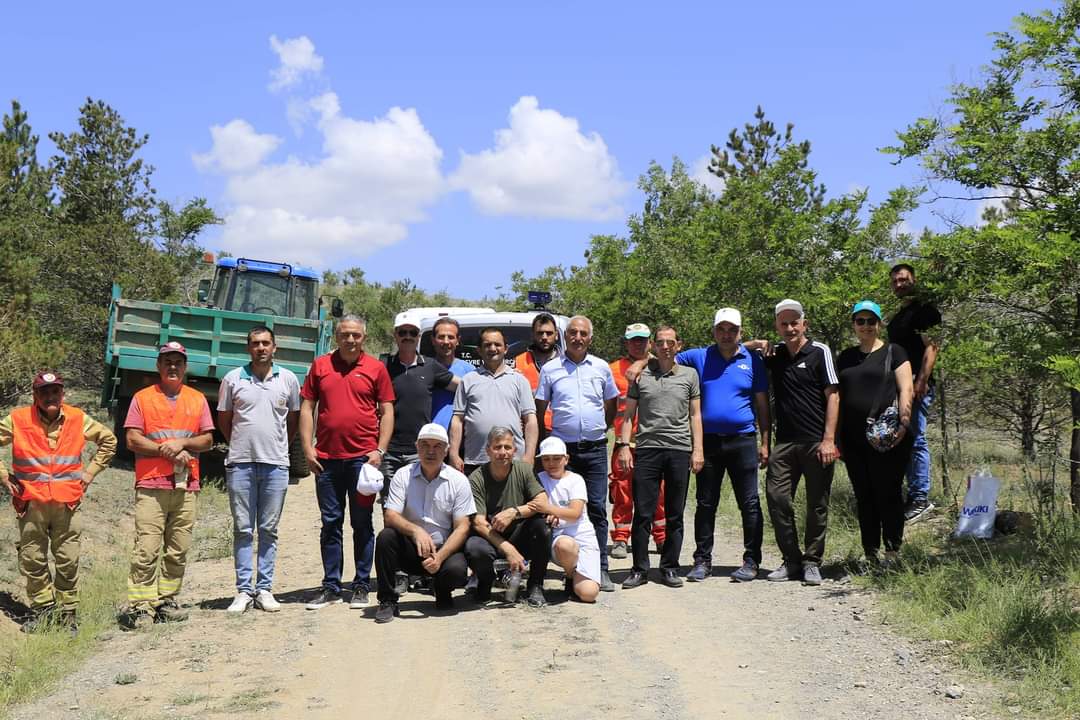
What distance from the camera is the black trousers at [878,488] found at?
7367 millimetres

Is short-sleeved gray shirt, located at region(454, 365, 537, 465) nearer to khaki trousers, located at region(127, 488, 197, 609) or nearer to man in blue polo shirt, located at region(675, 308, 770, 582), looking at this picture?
man in blue polo shirt, located at region(675, 308, 770, 582)

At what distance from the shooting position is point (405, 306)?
4809 cm

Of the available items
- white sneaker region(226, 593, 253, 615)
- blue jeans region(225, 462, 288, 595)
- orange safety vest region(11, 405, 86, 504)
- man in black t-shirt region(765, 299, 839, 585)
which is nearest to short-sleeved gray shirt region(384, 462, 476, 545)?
blue jeans region(225, 462, 288, 595)

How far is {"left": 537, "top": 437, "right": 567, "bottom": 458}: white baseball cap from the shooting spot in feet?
23.8

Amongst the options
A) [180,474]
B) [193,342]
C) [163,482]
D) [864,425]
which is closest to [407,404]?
[180,474]

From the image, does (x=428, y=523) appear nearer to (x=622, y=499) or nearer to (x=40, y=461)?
(x=622, y=499)

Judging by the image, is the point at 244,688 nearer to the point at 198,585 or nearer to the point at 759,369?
the point at 198,585

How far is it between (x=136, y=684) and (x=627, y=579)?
3401 mm

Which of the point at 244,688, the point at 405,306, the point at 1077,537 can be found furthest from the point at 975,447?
the point at 405,306

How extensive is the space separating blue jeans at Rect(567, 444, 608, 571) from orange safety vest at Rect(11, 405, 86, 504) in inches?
132

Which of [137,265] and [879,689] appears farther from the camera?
[137,265]

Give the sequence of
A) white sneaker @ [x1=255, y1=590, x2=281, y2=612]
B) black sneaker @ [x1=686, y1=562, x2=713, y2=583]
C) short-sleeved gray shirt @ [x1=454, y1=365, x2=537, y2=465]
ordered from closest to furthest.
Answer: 1. white sneaker @ [x1=255, y1=590, x2=281, y2=612]
2. short-sleeved gray shirt @ [x1=454, y1=365, x2=537, y2=465]
3. black sneaker @ [x1=686, y1=562, x2=713, y2=583]

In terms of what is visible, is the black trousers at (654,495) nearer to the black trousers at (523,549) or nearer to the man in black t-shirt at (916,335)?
the black trousers at (523,549)

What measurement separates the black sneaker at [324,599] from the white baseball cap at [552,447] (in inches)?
68.0
